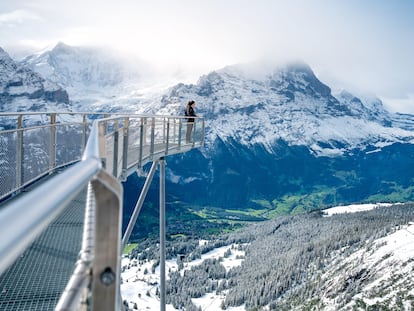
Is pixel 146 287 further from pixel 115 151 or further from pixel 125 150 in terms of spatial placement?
pixel 115 151

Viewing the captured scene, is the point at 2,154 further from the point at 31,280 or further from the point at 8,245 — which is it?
the point at 8,245

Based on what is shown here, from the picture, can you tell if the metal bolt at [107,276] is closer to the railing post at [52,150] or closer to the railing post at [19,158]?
the railing post at [19,158]

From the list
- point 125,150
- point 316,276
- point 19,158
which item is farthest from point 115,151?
point 316,276

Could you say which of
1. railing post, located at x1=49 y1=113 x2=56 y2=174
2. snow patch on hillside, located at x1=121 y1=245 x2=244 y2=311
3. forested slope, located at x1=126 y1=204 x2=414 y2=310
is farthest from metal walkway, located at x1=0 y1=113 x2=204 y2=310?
snow patch on hillside, located at x1=121 y1=245 x2=244 y2=311

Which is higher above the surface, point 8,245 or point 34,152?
point 8,245

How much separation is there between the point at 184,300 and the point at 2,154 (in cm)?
15892

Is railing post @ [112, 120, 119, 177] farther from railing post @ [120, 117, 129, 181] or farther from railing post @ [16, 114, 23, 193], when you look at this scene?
railing post @ [16, 114, 23, 193]

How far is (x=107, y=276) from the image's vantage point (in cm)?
222

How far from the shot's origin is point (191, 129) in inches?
856

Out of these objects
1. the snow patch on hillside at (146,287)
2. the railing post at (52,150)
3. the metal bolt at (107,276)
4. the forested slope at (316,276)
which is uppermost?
the metal bolt at (107,276)

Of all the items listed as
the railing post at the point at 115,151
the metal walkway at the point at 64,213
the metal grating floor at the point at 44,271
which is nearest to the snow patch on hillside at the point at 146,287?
the metal walkway at the point at 64,213

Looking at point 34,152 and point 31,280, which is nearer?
point 31,280

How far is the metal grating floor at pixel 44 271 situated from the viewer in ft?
16.0

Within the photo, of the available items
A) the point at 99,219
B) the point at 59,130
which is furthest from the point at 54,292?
the point at 59,130
